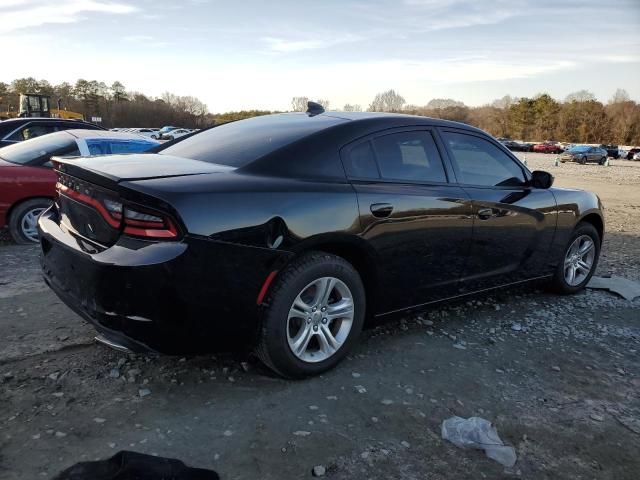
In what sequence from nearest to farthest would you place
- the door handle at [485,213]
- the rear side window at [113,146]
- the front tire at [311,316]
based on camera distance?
the front tire at [311,316]
the door handle at [485,213]
the rear side window at [113,146]

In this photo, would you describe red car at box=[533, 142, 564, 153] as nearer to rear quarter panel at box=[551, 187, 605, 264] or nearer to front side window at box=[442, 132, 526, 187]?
rear quarter panel at box=[551, 187, 605, 264]

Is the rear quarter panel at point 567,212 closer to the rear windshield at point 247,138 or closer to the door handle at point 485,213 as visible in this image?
the door handle at point 485,213

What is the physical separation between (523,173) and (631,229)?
19.1ft

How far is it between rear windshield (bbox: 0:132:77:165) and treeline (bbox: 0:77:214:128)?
76968mm

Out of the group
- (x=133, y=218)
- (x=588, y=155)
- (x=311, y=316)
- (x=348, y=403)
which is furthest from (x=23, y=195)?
(x=588, y=155)

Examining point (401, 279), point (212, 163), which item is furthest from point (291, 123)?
point (401, 279)

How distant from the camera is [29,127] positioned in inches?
332

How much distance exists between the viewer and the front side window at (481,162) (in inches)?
154

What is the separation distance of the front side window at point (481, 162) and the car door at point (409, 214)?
179mm

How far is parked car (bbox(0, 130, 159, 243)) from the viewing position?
19.7ft

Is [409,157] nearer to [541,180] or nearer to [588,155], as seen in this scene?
[541,180]

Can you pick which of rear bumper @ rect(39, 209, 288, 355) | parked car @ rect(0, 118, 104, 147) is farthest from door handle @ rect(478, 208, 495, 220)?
parked car @ rect(0, 118, 104, 147)

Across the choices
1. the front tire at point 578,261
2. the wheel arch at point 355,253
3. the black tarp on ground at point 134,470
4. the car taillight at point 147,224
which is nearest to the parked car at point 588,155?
the front tire at point 578,261

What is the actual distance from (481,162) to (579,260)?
5.85 feet
